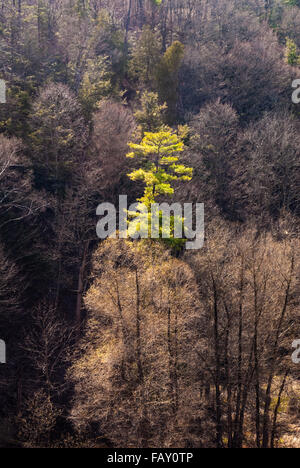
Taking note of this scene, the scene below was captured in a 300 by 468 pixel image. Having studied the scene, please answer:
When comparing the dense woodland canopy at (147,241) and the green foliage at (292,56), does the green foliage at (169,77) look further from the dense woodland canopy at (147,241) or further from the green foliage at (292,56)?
the green foliage at (292,56)

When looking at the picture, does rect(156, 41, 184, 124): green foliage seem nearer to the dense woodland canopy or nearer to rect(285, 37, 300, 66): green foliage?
the dense woodland canopy

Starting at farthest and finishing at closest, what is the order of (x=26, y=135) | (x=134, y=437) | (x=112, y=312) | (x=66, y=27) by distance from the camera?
(x=66, y=27), (x=26, y=135), (x=112, y=312), (x=134, y=437)

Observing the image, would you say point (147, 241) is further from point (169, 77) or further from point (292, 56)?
point (292, 56)

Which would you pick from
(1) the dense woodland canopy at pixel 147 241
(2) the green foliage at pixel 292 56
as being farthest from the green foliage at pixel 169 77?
(2) the green foliage at pixel 292 56

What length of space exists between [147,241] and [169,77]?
22.0 metres

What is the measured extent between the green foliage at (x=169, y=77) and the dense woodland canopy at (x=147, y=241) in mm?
150

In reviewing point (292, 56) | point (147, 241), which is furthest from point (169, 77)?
point (147, 241)

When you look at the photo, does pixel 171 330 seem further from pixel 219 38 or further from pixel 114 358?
pixel 219 38

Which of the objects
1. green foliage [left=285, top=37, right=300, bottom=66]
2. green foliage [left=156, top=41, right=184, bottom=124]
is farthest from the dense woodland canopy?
green foliage [left=285, top=37, right=300, bottom=66]

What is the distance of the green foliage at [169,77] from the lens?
33631 millimetres

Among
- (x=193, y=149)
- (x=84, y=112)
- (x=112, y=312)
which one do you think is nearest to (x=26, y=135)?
(x=84, y=112)

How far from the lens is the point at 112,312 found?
14.9m

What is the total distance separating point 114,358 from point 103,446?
14.2 ft

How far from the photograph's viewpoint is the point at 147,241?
18000 mm
